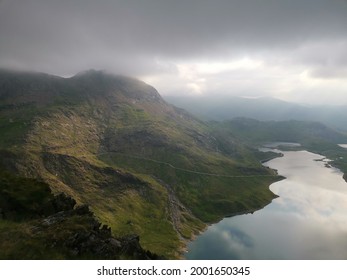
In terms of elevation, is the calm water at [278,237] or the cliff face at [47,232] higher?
the cliff face at [47,232]

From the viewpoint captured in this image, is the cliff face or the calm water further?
the calm water

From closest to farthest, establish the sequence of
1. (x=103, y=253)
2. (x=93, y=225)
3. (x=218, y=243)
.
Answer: (x=103, y=253) → (x=93, y=225) → (x=218, y=243)

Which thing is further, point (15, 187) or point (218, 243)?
point (218, 243)

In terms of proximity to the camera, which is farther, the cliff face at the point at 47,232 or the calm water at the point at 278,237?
the calm water at the point at 278,237

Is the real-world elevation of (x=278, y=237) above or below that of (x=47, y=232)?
below

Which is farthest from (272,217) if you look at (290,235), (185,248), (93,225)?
(93,225)

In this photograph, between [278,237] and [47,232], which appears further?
[278,237]

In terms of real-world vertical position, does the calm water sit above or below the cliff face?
below
